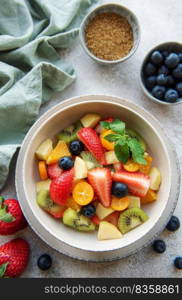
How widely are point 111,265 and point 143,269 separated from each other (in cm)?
15

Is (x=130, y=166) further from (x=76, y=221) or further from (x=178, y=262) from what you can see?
(x=178, y=262)

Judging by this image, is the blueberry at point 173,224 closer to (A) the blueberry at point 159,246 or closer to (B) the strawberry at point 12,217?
(A) the blueberry at point 159,246

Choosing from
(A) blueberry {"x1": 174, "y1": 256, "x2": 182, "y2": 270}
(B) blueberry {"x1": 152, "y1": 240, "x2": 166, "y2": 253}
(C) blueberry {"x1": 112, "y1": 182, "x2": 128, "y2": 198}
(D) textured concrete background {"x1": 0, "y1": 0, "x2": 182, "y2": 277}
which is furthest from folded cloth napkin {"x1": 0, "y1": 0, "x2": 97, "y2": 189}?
(A) blueberry {"x1": 174, "y1": 256, "x2": 182, "y2": 270}

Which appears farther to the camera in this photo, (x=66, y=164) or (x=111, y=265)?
(x=111, y=265)

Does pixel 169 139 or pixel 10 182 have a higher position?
pixel 169 139

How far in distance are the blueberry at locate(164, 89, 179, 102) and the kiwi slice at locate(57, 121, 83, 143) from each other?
417 mm

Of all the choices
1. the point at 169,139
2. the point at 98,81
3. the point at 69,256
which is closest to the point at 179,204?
the point at 169,139

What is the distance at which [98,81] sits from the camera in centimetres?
195

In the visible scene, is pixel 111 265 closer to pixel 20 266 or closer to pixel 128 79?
pixel 20 266

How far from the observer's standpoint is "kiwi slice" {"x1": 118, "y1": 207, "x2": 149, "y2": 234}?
1633 mm

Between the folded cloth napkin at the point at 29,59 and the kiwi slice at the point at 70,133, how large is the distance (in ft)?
0.59

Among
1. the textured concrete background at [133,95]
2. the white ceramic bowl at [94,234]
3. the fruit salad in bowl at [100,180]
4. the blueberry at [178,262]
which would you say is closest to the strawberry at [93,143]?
the fruit salad in bowl at [100,180]

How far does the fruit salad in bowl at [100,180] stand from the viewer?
5.22 ft

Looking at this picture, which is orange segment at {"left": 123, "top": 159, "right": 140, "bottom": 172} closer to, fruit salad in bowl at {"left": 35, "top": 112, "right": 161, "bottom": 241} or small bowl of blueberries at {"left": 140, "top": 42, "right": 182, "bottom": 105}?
fruit salad in bowl at {"left": 35, "top": 112, "right": 161, "bottom": 241}
